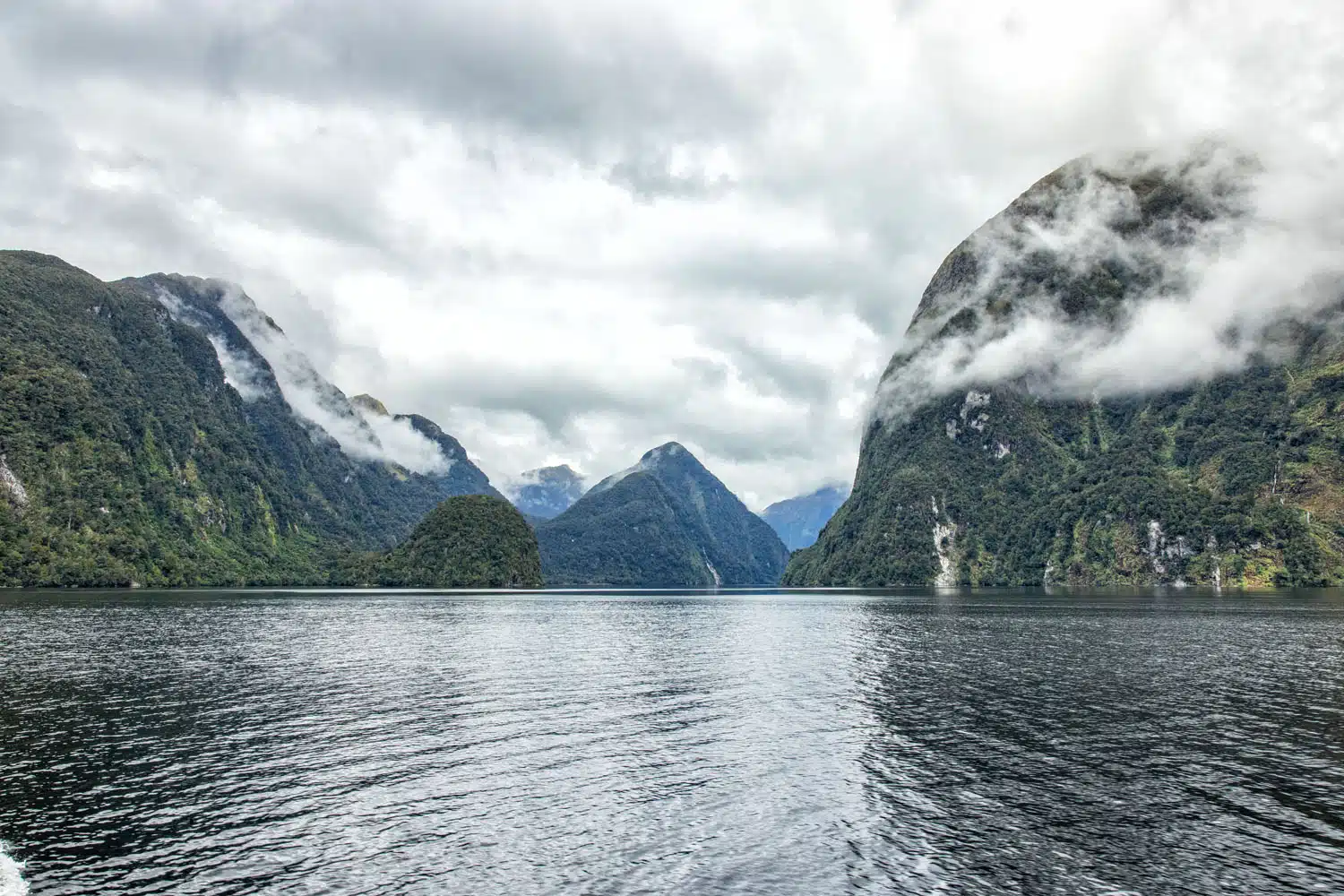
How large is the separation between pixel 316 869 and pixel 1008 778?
90.5ft

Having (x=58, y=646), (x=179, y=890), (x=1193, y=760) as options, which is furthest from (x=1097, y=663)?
(x=58, y=646)

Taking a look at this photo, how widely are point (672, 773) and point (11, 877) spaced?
76.2ft

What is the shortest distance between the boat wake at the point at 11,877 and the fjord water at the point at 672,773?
1.41 feet

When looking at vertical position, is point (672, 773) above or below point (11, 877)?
below

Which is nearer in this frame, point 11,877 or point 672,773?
point 11,877

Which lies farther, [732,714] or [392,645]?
[392,645]

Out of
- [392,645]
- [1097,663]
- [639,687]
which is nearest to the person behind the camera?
[639,687]

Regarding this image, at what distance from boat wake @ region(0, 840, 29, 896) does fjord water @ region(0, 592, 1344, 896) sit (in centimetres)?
43

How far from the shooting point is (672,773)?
35.8 m

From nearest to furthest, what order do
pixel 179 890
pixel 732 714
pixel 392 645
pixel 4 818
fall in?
pixel 179 890
pixel 4 818
pixel 732 714
pixel 392 645

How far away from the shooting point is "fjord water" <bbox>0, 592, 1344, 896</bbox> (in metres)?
24.3

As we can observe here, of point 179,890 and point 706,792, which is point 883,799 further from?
point 179,890

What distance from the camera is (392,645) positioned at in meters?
91.3

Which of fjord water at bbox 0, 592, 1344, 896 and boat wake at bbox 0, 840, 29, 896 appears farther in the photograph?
fjord water at bbox 0, 592, 1344, 896
